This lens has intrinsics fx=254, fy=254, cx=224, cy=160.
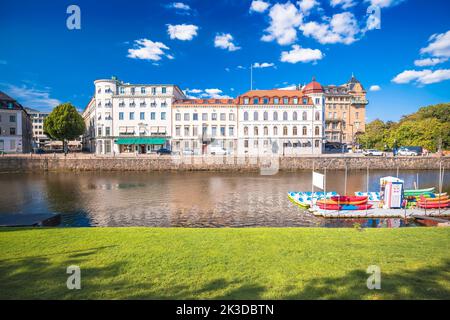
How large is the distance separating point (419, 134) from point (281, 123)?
36.1 metres

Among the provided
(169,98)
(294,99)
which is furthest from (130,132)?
(294,99)

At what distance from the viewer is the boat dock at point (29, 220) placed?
1189cm

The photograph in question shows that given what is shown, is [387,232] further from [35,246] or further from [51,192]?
[51,192]

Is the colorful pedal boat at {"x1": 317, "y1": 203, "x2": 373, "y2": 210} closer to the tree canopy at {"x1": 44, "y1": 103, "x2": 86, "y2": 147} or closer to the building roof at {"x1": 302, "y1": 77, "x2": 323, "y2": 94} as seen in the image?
the building roof at {"x1": 302, "y1": 77, "x2": 323, "y2": 94}

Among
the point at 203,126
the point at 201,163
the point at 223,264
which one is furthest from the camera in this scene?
the point at 203,126

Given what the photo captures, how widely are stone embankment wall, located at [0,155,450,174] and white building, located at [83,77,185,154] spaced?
1048cm

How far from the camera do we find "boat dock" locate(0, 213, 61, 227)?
1189cm

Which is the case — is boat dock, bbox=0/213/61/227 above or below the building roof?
below

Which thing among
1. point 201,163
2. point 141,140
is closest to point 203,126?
point 201,163

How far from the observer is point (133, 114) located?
57.2m

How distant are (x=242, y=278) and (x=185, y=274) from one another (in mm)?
1306

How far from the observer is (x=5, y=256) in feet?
22.6

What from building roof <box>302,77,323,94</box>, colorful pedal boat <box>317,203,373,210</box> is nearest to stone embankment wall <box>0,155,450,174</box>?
building roof <box>302,77,323,94</box>

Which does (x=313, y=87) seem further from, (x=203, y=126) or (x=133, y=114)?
(x=133, y=114)
